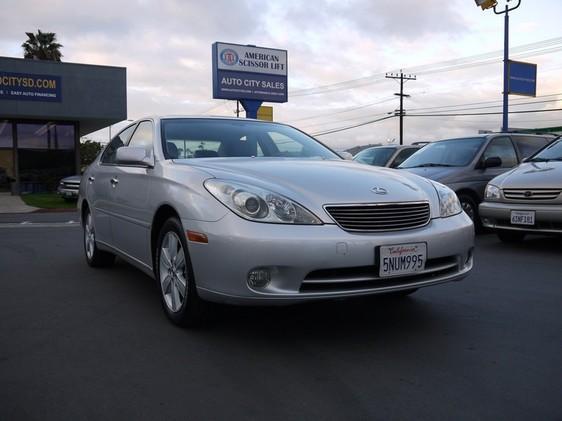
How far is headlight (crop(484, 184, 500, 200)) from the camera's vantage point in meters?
7.06

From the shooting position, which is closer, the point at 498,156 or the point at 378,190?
the point at 378,190

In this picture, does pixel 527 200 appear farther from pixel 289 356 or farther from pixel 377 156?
pixel 377 156

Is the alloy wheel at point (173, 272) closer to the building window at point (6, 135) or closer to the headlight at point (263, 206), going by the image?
the headlight at point (263, 206)

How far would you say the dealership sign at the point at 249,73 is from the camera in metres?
26.9

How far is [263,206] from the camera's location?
3.22 metres

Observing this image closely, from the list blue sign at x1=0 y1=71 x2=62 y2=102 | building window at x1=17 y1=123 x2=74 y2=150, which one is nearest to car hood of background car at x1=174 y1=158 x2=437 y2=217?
blue sign at x1=0 y1=71 x2=62 y2=102

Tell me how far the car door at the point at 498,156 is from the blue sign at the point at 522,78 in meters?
13.8

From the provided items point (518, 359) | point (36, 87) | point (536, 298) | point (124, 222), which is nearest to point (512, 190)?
point (536, 298)

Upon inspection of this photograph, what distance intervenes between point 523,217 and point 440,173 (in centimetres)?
191

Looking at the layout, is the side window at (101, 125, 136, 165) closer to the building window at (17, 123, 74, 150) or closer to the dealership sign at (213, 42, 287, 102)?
the building window at (17, 123, 74, 150)

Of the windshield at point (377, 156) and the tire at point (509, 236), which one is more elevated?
the windshield at point (377, 156)

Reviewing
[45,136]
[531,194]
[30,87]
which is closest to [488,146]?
[531,194]

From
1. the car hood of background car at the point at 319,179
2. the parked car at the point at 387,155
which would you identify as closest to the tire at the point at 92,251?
the car hood of background car at the point at 319,179

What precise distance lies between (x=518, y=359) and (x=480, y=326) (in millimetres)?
610
